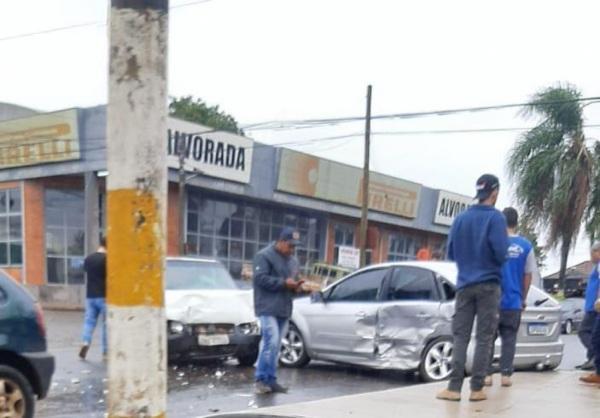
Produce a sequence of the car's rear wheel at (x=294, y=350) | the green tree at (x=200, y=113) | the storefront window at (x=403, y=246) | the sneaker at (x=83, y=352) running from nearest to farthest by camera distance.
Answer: the car's rear wheel at (x=294, y=350) → the sneaker at (x=83, y=352) → the storefront window at (x=403, y=246) → the green tree at (x=200, y=113)

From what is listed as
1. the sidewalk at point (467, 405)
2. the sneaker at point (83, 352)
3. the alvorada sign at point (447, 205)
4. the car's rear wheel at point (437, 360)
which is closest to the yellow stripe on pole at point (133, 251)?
the sidewalk at point (467, 405)

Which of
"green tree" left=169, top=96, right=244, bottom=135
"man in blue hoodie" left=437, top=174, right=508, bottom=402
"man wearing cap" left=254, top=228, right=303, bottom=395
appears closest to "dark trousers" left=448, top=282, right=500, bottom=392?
"man in blue hoodie" left=437, top=174, right=508, bottom=402

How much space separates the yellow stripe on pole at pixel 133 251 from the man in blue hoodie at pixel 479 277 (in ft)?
13.6

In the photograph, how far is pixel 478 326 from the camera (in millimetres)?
6992

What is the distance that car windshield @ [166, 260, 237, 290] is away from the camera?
12945 millimetres

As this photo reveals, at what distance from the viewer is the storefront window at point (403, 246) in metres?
43.4

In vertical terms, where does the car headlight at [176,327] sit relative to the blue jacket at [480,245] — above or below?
below

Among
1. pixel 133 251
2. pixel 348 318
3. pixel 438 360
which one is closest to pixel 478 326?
pixel 438 360

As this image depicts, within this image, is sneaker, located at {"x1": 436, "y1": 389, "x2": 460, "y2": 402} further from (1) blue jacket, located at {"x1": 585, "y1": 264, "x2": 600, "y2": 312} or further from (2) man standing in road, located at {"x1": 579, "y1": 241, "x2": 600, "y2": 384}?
(1) blue jacket, located at {"x1": 585, "y1": 264, "x2": 600, "y2": 312}

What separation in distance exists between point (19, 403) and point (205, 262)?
6.48 meters

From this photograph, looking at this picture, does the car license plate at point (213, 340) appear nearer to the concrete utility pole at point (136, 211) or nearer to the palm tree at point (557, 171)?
the concrete utility pole at point (136, 211)

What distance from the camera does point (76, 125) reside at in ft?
95.9

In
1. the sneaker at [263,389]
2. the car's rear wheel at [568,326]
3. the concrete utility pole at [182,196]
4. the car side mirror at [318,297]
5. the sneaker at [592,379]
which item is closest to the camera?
the sneaker at [592,379]

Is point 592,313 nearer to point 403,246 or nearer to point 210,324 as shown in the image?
point 210,324
